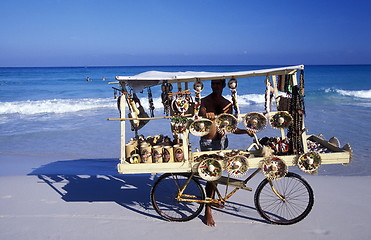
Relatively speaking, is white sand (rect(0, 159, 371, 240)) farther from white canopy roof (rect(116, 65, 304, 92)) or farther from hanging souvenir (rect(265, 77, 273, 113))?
white canopy roof (rect(116, 65, 304, 92))

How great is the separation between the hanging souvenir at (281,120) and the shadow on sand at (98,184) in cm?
133

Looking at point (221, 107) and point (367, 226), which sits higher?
point (221, 107)

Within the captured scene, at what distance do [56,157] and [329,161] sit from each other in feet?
20.6

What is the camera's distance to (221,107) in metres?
4.19

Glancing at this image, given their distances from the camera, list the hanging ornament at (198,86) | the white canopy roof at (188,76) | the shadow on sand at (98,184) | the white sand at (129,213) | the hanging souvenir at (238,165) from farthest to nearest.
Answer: the shadow on sand at (98,184), the white sand at (129,213), the hanging ornament at (198,86), the hanging souvenir at (238,165), the white canopy roof at (188,76)

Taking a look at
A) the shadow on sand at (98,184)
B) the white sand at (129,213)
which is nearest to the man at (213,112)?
the white sand at (129,213)

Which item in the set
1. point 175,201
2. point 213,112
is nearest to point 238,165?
point 213,112

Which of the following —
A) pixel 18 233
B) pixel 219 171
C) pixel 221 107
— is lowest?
pixel 18 233

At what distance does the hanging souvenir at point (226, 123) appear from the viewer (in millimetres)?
3760

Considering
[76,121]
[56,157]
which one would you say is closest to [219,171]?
[56,157]

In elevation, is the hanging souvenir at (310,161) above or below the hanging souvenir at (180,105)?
below

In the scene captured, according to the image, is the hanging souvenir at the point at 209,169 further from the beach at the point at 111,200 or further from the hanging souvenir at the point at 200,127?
the beach at the point at 111,200

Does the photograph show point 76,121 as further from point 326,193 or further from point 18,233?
point 326,193

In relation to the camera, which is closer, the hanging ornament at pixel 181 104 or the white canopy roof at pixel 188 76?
the white canopy roof at pixel 188 76
